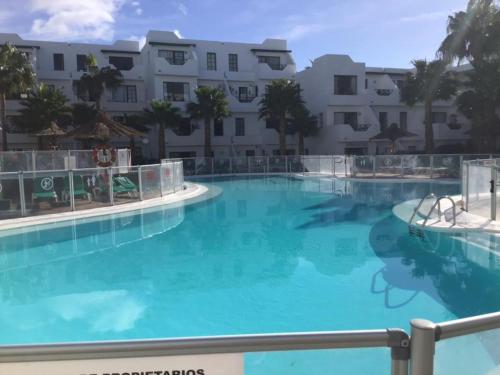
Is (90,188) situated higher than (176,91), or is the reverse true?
(176,91)

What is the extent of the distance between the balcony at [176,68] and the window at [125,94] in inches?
135

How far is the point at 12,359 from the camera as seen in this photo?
1.85 m

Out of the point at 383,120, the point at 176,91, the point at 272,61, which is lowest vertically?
the point at 383,120

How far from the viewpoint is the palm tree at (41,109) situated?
32.7 meters

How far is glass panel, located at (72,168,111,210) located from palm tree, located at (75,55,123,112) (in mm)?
21188

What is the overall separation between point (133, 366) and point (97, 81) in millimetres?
37470

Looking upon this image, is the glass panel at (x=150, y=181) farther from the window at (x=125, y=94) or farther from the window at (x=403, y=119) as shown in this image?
the window at (x=403, y=119)

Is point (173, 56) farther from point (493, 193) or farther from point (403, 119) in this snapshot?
point (493, 193)

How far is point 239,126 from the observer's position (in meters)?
44.1

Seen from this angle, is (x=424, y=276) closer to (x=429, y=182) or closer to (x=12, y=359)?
(x=12, y=359)

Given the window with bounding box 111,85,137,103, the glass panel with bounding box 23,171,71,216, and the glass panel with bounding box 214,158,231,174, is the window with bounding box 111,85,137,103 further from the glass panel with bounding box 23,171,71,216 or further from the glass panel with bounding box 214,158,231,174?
the glass panel with bounding box 23,171,71,216

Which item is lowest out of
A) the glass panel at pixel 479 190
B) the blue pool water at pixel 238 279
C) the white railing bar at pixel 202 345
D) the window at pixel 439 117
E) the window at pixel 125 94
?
the blue pool water at pixel 238 279

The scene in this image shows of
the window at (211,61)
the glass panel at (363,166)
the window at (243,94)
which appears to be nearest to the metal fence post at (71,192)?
the glass panel at (363,166)

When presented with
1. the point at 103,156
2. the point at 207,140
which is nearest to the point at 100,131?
the point at 103,156
